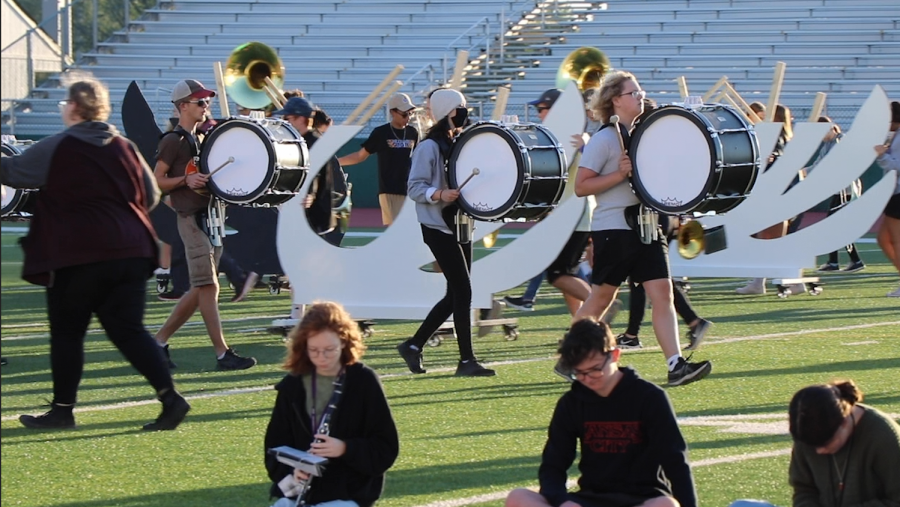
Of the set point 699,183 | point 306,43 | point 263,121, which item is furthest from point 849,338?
point 306,43

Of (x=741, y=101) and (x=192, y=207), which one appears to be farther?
(x=741, y=101)

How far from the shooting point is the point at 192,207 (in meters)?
8.95

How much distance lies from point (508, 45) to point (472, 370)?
842 inches

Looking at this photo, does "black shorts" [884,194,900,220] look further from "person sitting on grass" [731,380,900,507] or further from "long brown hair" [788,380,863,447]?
"long brown hair" [788,380,863,447]

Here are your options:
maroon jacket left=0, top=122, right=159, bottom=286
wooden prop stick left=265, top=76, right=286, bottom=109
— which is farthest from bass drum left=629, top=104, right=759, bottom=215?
wooden prop stick left=265, top=76, right=286, bottom=109

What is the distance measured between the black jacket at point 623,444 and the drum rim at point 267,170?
4824 mm

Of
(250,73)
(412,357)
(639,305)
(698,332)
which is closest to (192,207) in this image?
(412,357)

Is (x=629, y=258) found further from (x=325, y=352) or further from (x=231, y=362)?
(x=325, y=352)

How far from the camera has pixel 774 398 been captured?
25.4 feet

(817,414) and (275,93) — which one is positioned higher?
(275,93)

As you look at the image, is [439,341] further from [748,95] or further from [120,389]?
[748,95]

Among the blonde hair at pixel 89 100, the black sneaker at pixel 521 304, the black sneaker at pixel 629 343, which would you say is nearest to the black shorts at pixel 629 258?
the black sneaker at pixel 629 343

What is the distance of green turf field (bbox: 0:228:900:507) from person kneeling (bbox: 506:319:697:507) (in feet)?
3.15

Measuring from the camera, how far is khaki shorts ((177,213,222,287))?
28.7 feet
